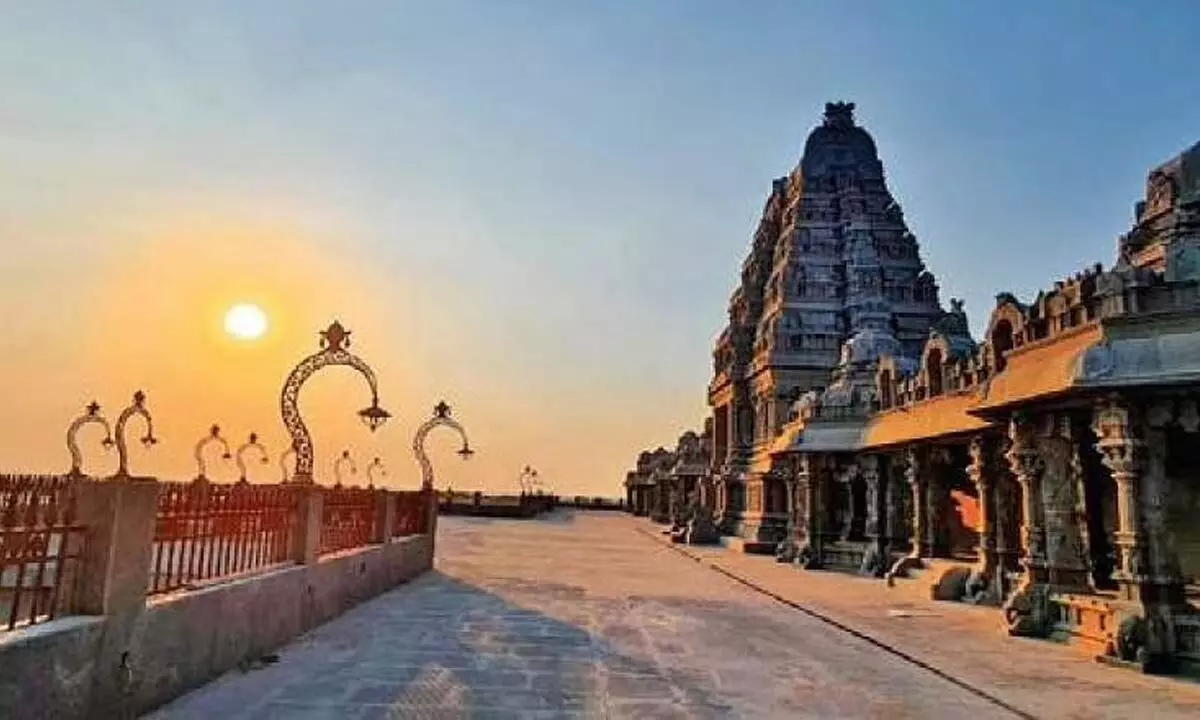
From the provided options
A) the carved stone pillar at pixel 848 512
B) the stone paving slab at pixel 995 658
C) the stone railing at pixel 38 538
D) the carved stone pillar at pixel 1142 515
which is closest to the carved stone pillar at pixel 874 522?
the carved stone pillar at pixel 848 512

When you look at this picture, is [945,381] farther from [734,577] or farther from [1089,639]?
[1089,639]

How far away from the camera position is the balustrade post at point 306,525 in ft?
34.0

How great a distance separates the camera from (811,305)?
35.3m

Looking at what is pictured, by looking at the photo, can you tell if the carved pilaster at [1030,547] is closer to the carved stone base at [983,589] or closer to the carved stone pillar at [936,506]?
the carved stone base at [983,589]

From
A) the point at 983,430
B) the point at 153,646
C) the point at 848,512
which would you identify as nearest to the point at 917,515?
the point at 983,430

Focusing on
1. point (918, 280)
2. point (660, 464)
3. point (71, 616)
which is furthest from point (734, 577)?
point (660, 464)

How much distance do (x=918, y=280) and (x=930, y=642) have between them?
2769 centimetres

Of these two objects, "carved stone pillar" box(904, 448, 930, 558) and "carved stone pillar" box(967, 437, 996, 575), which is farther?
"carved stone pillar" box(904, 448, 930, 558)

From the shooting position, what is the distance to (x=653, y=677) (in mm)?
8188

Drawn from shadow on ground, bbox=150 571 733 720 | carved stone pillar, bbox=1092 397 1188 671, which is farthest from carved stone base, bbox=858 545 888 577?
shadow on ground, bbox=150 571 733 720

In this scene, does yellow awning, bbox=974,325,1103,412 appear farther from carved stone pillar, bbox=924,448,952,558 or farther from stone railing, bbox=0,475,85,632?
stone railing, bbox=0,475,85,632

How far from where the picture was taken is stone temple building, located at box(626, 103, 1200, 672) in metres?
10.1

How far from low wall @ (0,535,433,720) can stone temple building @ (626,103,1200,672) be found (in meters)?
9.17

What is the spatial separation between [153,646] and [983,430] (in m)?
13.6
